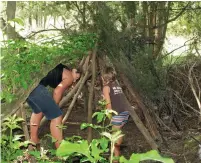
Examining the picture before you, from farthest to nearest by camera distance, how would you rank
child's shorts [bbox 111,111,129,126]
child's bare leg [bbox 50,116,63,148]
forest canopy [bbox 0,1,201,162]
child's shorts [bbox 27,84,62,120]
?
child's shorts [bbox 111,111,129,126] → child's bare leg [bbox 50,116,63,148] → child's shorts [bbox 27,84,62,120] → forest canopy [bbox 0,1,201,162]

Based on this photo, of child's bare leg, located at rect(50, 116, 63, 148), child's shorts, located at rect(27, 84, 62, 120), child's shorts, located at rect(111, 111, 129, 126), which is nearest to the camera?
child's shorts, located at rect(27, 84, 62, 120)

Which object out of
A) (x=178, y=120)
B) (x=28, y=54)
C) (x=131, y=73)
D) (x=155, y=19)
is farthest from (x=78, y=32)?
(x=178, y=120)

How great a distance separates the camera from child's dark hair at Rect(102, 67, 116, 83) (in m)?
4.39

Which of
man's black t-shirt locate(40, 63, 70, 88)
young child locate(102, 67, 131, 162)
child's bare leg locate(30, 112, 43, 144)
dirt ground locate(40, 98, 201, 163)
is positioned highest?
man's black t-shirt locate(40, 63, 70, 88)

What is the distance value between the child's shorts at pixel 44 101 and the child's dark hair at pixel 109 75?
880mm

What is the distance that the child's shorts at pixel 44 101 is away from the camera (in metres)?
3.60

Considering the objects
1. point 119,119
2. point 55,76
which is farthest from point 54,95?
point 119,119

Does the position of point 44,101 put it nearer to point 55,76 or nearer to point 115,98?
point 55,76

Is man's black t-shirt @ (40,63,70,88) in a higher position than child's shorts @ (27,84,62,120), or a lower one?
higher

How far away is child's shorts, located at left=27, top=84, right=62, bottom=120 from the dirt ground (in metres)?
0.46

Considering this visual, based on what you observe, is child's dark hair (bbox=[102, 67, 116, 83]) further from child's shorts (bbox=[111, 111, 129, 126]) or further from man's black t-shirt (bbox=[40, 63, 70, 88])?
man's black t-shirt (bbox=[40, 63, 70, 88])

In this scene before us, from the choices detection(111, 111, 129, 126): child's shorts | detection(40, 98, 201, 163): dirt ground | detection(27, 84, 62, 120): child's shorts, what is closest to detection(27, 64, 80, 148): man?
detection(27, 84, 62, 120): child's shorts

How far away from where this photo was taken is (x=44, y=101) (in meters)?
3.72

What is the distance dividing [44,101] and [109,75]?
104cm
